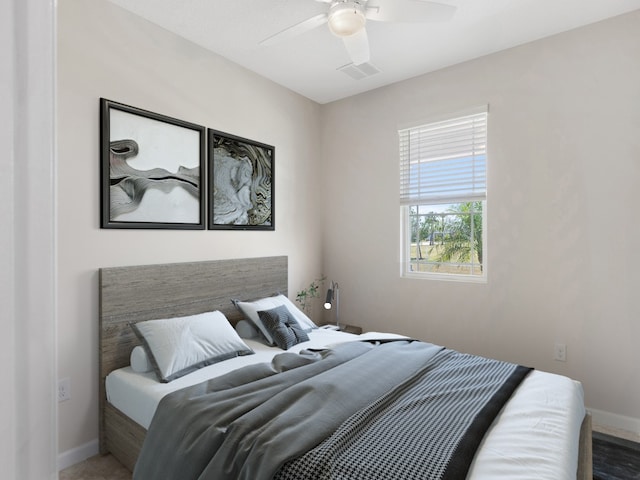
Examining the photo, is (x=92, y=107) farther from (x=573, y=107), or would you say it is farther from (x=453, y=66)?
(x=573, y=107)

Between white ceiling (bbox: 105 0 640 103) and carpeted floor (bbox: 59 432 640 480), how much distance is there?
8.67 ft

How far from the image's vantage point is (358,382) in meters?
1.79

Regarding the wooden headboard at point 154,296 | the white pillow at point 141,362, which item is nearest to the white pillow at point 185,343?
the white pillow at point 141,362

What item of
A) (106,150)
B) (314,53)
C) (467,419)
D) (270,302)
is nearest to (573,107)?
(314,53)

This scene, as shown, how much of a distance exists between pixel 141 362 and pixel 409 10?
8.04 ft

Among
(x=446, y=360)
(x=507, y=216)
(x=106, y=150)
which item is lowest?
(x=446, y=360)

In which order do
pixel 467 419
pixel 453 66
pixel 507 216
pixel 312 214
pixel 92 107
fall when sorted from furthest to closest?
pixel 312 214 < pixel 453 66 < pixel 507 216 < pixel 92 107 < pixel 467 419

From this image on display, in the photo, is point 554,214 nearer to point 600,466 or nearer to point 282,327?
point 600,466

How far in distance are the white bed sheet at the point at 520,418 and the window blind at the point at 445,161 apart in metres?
1.64

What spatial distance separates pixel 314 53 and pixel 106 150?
5.67 ft

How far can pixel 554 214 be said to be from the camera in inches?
106

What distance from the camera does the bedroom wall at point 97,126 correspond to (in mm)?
2113

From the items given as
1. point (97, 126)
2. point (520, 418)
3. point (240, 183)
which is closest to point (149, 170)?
point (97, 126)

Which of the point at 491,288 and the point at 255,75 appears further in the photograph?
the point at 255,75
